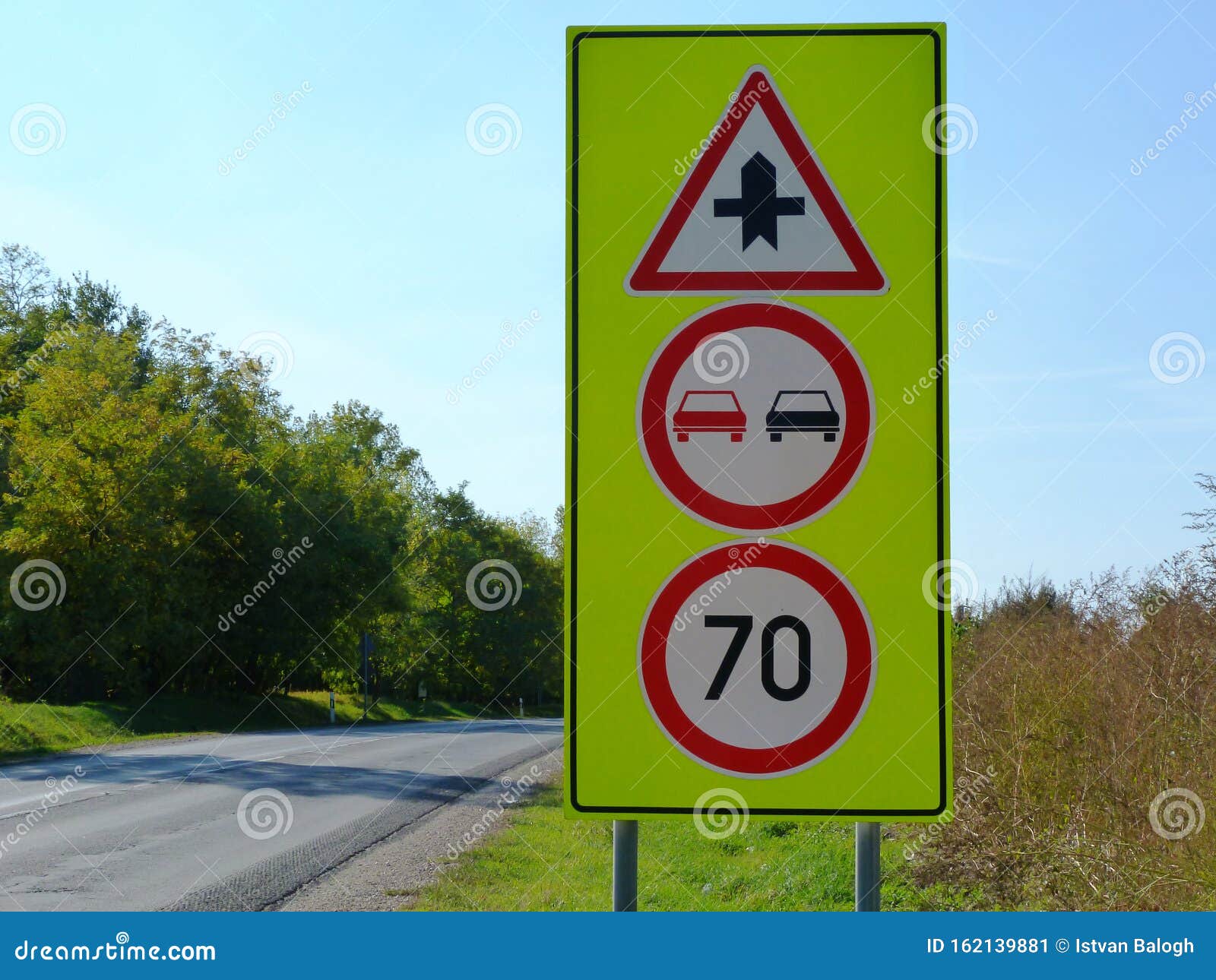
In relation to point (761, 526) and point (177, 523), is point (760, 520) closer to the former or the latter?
point (761, 526)

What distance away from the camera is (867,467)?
1700 mm

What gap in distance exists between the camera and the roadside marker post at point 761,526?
5.53 feet

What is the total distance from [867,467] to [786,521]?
0.16 m

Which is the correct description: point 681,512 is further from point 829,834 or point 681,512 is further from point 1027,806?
point 829,834

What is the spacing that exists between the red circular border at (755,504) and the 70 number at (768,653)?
152 mm

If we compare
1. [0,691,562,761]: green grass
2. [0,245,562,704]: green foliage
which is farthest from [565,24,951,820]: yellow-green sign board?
[0,245,562,704]: green foliage

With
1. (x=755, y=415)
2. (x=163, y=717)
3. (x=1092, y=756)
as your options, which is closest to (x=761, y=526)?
(x=755, y=415)

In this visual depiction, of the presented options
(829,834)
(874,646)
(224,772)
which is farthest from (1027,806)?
(224,772)

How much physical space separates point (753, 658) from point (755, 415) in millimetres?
391

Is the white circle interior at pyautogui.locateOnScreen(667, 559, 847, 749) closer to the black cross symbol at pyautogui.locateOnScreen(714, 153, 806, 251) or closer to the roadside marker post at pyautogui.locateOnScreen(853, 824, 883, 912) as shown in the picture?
the roadside marker post at pyautogui.locateOnScreen(853, 824, 883, 912)

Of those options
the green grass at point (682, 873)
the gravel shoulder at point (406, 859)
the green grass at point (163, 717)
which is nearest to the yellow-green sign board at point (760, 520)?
the green grass at point (682, 873)

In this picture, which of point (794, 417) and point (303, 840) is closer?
point (794, 417)

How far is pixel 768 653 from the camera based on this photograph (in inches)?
67.0

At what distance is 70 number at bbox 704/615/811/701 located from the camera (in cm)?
169
